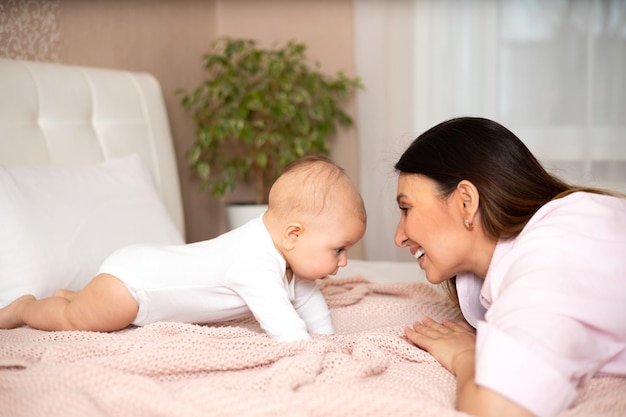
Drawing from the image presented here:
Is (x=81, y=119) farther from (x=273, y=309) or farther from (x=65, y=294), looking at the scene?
(x=273, y=309)

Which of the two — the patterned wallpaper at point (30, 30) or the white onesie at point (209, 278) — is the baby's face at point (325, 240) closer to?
the white onesie at point (209, 278)

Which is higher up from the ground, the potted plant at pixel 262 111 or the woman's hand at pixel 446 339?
the potted plant at pixel 262 111

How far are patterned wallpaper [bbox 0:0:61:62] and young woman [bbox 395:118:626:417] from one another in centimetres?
153

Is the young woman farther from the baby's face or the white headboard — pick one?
the white headboard

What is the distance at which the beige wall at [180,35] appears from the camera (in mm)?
2498

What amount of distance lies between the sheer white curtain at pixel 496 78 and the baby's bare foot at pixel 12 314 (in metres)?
1.73

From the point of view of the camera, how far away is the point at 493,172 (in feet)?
4.48

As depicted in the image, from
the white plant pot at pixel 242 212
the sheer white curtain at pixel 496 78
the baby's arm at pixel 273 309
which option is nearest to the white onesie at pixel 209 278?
the baby's arm at pixel 273 309

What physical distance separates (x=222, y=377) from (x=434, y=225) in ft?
1.80

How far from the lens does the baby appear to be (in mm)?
1588

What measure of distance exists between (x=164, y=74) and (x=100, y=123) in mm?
1025

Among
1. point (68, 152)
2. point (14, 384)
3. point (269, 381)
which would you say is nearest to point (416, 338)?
point (269, 381)

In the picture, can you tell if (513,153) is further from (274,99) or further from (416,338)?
(274,99)

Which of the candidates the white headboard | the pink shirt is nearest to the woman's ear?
the pink shirt
